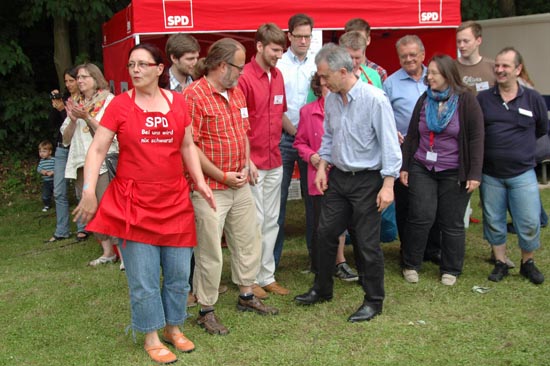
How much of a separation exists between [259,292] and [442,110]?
1802 mm

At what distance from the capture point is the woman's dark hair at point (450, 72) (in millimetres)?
4695

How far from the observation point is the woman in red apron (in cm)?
351

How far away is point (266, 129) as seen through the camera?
15.4ft

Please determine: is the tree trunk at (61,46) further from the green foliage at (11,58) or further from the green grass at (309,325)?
the green grass at (309,325)

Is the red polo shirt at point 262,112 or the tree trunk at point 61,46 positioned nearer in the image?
the red polo shirt at point 262,112

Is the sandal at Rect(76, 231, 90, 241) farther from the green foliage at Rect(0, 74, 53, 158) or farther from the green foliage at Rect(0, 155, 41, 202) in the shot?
the green foliage at Rect(0, 74, 53, 158)

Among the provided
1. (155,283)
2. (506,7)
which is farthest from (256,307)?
(506,7)

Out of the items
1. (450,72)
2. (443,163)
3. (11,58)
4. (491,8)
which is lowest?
(443,163)

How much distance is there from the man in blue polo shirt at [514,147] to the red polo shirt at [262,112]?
152 centimetres

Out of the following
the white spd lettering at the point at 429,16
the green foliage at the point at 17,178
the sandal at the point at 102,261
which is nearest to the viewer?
the sandal at the point at 102,261

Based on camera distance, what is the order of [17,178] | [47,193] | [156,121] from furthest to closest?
[17,178], [47,193], [156,121]

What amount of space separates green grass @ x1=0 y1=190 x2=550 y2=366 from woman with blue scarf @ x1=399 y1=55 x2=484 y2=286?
0.26 meters

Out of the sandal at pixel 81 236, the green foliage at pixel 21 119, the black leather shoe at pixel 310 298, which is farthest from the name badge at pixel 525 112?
the green foliage at pixel 21 119

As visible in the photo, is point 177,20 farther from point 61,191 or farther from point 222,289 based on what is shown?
point 222,289
